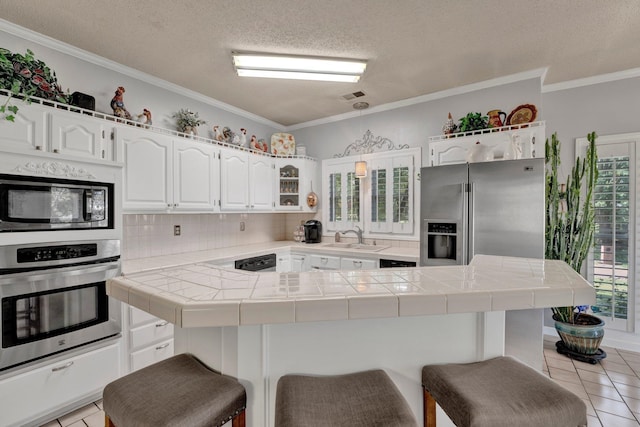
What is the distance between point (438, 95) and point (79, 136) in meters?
3.26

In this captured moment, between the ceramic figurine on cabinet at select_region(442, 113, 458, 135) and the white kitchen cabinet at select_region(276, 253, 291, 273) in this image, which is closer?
the ceramic figurine on cabinet at select_region(442, 113, 458, 135)

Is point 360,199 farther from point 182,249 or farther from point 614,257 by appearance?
point 614,257

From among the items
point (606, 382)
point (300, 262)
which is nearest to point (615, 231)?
point (606, 382)

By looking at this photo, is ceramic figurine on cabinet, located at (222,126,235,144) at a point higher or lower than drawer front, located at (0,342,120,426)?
higher

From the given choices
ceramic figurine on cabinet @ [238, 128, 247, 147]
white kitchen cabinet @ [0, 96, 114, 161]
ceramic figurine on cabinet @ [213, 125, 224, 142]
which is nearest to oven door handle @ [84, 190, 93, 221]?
white kitchen cabinet @ [0, 96, 114, 161]

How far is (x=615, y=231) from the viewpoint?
279 cm

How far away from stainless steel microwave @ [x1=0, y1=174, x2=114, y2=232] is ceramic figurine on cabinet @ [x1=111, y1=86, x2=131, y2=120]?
734 mm

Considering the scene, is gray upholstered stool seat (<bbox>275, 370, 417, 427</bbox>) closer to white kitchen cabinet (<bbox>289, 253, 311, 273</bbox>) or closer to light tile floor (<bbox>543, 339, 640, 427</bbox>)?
light tile floor (<bbox>543, 339, 640, 427</bbox>)

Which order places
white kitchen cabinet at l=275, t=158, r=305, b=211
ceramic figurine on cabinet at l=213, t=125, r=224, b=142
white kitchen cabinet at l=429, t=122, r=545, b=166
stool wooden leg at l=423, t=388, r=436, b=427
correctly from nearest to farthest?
1. stool wooden leg at l=423, t=388, r=436, b=427
2. white kitchen cabinet at l=429, t=122, r=545, b=166
3. ceramic figurine on cabinet at l=213, t=125, r=224, b=142
4. white kitchen cabinet at l=275, t=158, r=305, b=211

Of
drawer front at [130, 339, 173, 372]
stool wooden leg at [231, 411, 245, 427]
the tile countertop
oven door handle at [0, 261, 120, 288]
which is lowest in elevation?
drawer front at [130, 339, 173, 372]

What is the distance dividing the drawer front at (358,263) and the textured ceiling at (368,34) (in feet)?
5.99

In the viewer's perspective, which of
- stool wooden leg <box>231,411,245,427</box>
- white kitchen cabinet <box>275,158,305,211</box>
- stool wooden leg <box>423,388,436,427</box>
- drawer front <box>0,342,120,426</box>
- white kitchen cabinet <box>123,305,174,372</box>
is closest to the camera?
stool wooden leg <box>231,411,245,427</box>

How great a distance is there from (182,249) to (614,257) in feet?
14.1

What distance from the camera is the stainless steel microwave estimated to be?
1610 mm
